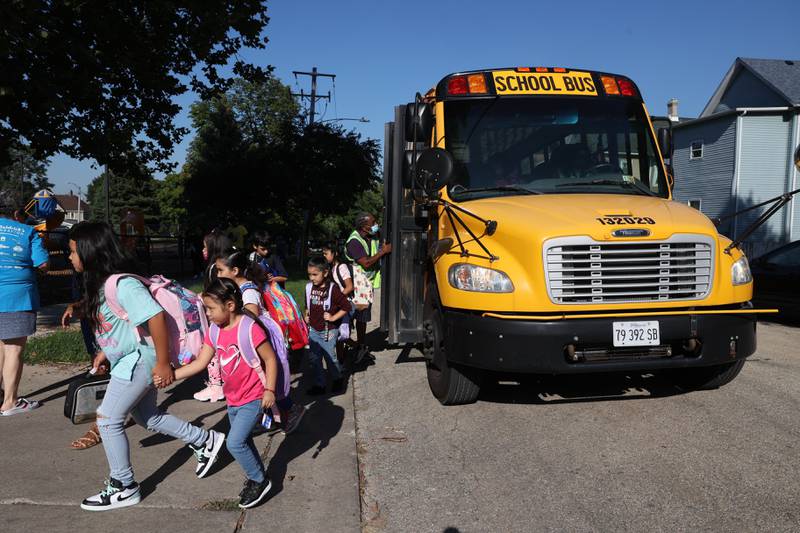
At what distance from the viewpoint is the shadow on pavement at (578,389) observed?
19.7 ft

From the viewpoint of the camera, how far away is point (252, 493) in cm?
386

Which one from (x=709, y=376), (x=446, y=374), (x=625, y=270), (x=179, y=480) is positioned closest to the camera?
(x=179, y=480)

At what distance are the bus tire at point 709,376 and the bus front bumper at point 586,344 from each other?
2.20ft

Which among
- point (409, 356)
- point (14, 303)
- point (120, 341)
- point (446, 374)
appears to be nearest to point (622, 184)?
point (446, 374)

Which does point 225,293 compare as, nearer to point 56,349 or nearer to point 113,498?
point 113,498

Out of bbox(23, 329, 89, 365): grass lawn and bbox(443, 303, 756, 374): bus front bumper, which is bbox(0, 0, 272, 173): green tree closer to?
bbox(23, 329, 89, 365): grass lawn

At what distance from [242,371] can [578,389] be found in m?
3.53

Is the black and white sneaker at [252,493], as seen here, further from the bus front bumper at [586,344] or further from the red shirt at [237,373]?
the bus front bumper at [586,344]

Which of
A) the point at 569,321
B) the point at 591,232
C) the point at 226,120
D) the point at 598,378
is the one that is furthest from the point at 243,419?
the point at 226,120

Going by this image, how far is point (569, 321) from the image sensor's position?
15.8 ft

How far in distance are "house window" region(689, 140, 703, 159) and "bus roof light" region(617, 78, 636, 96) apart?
26.3m

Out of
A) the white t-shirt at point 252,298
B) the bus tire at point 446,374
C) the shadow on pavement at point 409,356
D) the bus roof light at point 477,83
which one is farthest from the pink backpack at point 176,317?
the shadow on pavement at point 409,356

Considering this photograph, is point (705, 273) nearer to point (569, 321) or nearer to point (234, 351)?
point (569, 321)

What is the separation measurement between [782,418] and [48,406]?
6055mm
